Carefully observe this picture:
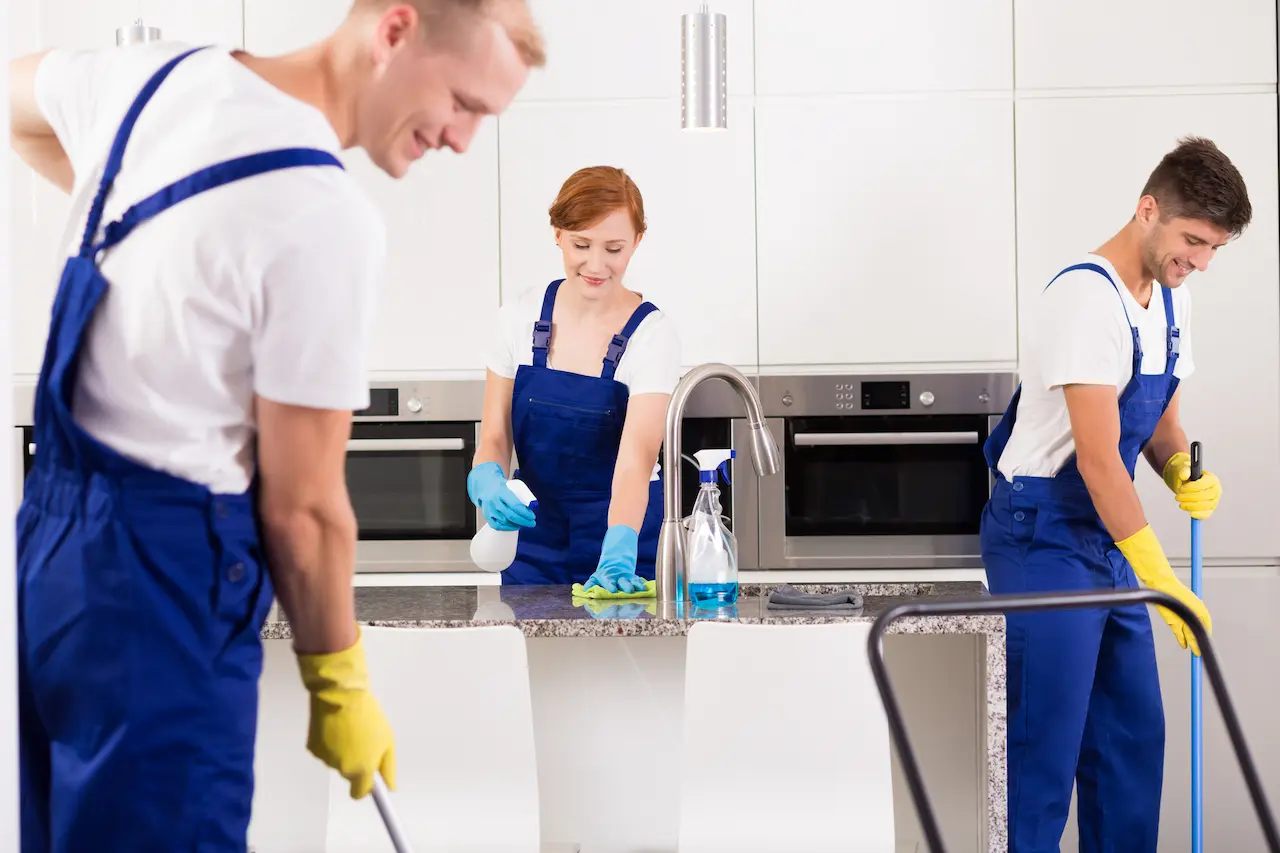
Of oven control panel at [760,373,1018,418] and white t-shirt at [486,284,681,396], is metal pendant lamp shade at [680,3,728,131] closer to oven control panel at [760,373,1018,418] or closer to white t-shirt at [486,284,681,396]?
white t-shirt at [486,284,681,396]

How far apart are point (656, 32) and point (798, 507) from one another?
113 centimetres

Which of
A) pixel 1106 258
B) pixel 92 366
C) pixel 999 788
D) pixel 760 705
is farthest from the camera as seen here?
pixel 1106 258

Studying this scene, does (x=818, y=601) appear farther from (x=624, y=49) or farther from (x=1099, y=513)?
(x=624, y=49)

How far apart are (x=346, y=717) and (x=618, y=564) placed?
109 centimetres

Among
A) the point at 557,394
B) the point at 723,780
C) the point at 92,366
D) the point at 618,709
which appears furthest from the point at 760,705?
the point at 92,366

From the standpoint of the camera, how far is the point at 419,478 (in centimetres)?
293

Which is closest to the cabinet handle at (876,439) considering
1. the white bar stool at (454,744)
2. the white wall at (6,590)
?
the white bar stool at (454,744)

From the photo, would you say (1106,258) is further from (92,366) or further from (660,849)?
(92,366)

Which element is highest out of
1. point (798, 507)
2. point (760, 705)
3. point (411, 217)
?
point (411, 217)

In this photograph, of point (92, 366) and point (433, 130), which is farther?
point (433, 130)

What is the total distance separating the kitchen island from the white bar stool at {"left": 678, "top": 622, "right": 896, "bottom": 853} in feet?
0.37

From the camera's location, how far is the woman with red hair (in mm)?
2320

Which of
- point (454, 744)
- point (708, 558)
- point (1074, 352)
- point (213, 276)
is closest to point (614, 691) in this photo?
point (708, 558)

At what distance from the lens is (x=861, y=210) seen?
2904 mm
